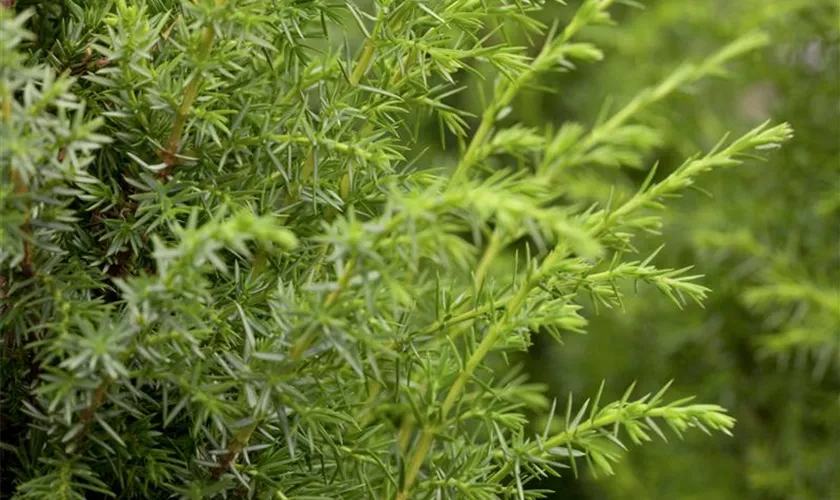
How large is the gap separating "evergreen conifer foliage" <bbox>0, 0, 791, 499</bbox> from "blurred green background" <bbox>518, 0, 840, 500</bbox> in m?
0.65

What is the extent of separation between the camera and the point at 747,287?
1.14 metres

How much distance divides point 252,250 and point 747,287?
2.75 ft

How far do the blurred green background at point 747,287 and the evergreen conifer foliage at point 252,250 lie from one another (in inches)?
25.8

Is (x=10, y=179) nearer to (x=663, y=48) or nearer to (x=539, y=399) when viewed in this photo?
(x=539, y=399)

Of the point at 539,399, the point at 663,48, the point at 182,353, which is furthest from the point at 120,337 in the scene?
the point at 663,48

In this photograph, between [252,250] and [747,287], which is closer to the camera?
[252,250]

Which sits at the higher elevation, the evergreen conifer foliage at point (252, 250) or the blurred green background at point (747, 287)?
the evergreen conifer foliage at point (252, 250)

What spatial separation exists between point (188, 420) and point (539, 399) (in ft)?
0.75

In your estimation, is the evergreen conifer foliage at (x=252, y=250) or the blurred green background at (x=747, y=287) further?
the blurred green background at (x=747, y=287)

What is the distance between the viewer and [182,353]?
36cm

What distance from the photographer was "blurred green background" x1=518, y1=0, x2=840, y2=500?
3.61ft

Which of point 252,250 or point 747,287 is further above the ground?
point 252,250

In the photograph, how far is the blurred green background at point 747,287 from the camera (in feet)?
3.61

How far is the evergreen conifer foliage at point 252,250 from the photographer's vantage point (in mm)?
334
